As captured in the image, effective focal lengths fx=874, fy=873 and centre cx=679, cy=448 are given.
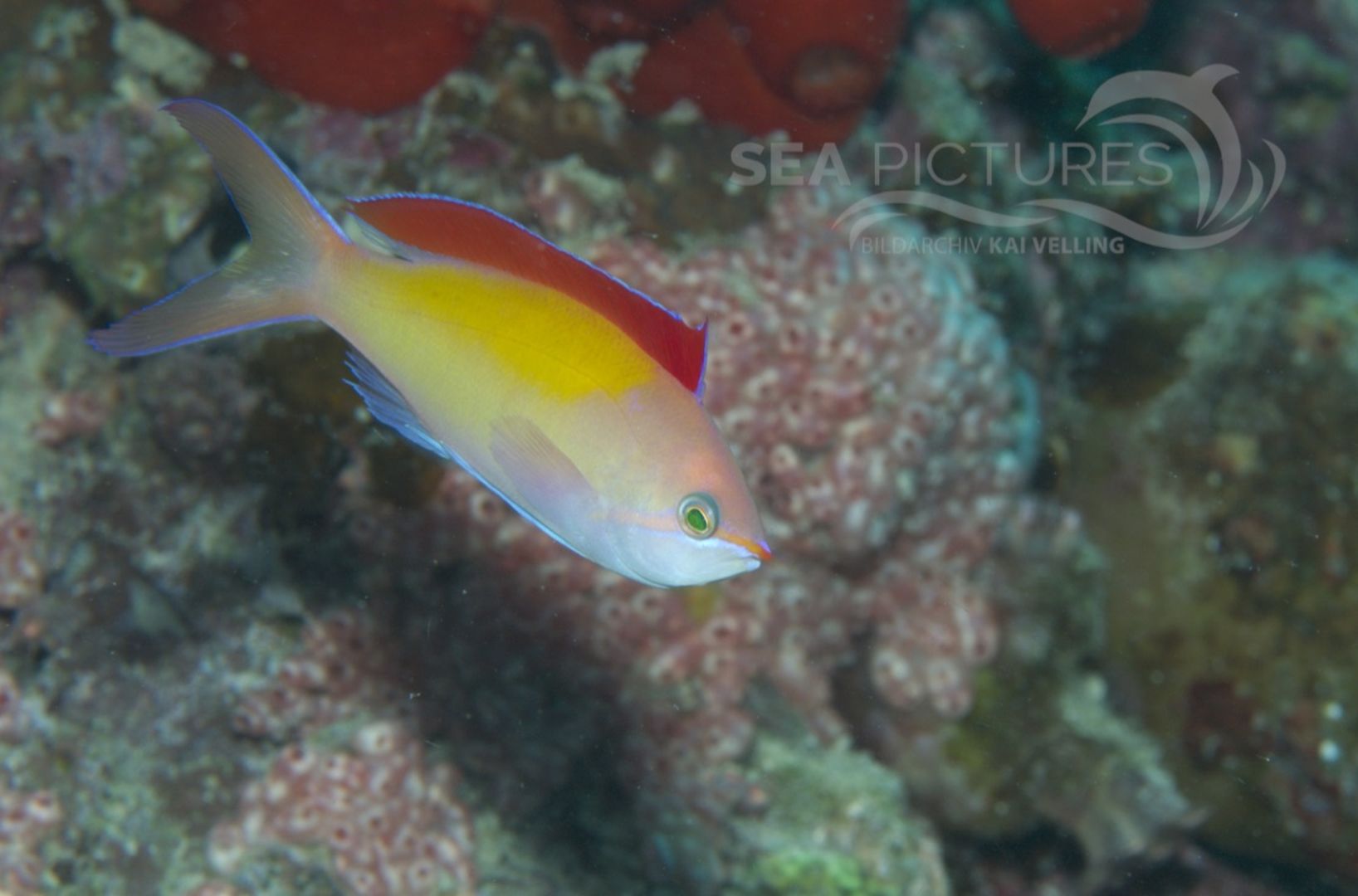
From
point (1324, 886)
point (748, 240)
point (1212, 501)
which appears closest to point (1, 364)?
point (748, 240)

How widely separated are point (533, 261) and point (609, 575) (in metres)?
2.28

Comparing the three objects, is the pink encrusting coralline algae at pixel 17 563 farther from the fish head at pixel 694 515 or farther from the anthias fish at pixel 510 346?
the fish head at pixel 694 515

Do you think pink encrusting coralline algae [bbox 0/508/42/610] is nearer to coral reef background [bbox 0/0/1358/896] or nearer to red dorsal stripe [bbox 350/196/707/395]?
coral reef background [bbox 0/0/1358/896]

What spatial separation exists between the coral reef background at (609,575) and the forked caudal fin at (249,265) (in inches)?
73.9

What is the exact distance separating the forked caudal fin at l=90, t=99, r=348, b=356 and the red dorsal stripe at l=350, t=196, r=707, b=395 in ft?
0.52

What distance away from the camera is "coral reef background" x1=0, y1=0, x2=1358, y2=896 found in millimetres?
4023

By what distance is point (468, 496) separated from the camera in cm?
390

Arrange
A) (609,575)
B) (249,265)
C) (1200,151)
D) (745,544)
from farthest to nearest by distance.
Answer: (1200,151) → (609,575) → (249,265) → (745,544)

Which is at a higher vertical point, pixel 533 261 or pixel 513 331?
pixel 533 261

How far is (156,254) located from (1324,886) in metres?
6.59

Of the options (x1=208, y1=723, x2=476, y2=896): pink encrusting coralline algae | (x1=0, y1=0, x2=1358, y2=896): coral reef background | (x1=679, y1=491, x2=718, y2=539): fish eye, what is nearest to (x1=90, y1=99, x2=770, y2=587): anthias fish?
(x1=679, y1=491, x2=718, y2=539): fish eye

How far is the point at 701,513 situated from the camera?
1.87 meters

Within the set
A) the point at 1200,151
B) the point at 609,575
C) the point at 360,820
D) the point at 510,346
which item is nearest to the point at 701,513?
the point at 510,346

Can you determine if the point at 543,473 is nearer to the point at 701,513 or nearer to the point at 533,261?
the point at 701,513
